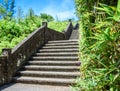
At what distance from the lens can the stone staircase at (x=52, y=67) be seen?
902cm

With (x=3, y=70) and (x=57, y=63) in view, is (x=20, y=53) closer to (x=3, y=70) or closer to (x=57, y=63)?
(x=3, y=70)

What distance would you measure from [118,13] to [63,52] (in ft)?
25.3

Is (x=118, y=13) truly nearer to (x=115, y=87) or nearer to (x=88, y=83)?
(x=115, y=87)

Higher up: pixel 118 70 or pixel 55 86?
pixel 118 70

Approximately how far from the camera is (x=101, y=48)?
431 centimetres

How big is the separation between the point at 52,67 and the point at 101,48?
5663 millimetres

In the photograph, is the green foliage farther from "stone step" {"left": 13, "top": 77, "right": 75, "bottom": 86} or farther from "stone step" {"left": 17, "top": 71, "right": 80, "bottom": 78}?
"stone step" {"left": 17, "top": 71, "right": 80, "bottom": 78}

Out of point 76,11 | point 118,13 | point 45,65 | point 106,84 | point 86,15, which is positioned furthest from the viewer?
point 45,65

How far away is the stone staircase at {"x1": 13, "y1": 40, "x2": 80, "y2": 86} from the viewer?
9.02 m

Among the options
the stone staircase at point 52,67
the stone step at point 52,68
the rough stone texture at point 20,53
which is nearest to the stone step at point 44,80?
the stone staircase at point 52,67

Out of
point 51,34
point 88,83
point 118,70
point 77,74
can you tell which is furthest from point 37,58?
point 118,70

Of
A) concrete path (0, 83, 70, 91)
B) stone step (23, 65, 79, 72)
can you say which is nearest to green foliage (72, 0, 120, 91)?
concrete path (0, 83, 70, 91)

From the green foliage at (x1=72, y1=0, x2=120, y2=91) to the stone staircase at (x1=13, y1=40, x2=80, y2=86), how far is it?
3.38 metres

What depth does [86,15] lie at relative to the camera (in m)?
5.39
